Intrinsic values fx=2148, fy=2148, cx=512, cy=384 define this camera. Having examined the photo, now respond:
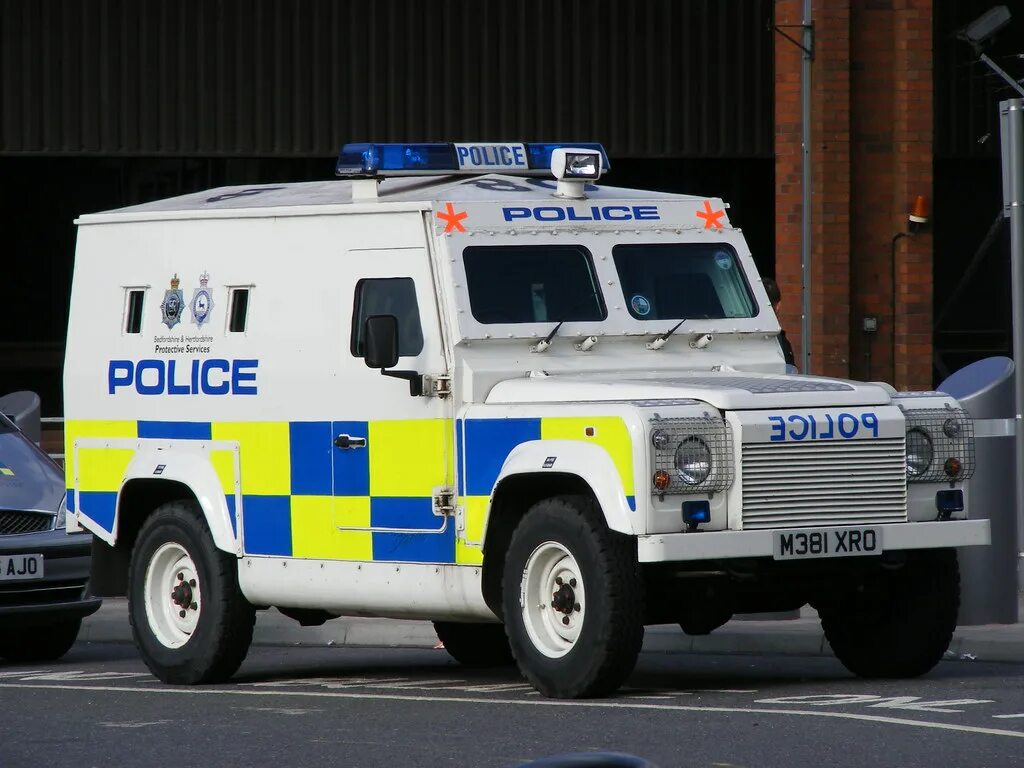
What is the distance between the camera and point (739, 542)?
29.4ft

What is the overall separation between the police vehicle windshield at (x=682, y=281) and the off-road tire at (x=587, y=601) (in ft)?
5.27

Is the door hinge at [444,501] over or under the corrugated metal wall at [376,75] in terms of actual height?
under

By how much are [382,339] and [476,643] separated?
2.48 metres

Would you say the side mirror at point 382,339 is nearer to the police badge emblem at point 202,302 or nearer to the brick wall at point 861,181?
the police badge emblem at point 202,302

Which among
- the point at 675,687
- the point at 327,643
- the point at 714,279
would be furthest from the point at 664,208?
the point at 327,643

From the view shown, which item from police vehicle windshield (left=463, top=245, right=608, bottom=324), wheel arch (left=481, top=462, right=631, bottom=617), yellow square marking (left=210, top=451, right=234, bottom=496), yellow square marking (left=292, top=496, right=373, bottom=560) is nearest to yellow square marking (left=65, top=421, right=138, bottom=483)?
yellow square marking (left=210, top=451, right=234, bottom=496)

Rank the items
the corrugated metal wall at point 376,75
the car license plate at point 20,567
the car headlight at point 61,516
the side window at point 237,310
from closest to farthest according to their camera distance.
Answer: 1. the side window at point 237,310
2. the car license plate at point 20,567
3. the car headlight at point 61,516
4. the corrugated metal wall at point 376,75

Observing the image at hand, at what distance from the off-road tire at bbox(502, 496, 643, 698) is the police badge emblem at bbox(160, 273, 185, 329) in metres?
2.67

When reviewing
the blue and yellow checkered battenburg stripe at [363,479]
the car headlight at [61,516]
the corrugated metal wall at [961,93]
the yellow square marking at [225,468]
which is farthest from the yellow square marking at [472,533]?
the corrugated metal wall at [961,93]

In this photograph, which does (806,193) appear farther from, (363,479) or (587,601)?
(587,601)

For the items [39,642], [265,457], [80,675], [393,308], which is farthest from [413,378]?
[39,642]

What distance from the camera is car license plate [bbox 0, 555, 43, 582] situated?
466 inches

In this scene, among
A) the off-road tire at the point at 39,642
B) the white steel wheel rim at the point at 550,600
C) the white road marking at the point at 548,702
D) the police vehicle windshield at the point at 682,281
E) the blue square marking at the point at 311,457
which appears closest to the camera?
the white road marking at the point at 548,702

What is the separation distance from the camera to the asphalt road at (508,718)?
7.92 metres
